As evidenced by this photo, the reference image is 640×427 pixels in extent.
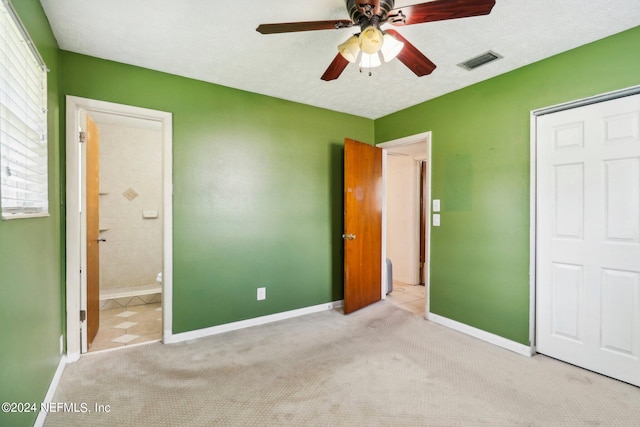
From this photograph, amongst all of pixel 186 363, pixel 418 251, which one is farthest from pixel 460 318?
pixel 186 363

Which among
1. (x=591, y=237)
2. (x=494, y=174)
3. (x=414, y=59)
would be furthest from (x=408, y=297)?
(x=414, y=59)

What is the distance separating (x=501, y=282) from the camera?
9.09 ft

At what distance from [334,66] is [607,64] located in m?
1.93

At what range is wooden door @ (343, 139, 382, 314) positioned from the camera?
11.6ft

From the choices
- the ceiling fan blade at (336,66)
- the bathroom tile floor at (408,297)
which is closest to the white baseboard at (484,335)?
the bathroom tile floor at (408,297)

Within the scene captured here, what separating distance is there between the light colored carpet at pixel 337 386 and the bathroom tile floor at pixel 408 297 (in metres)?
0.87

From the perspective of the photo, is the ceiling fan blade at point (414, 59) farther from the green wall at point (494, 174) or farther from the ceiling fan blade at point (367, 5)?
the green wall at point (494, 174)

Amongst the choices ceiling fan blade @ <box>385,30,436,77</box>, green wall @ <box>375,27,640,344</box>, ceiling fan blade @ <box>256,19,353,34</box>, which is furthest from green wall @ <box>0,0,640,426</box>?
ceiling fan blade @ <box>256,19,353,34</box>

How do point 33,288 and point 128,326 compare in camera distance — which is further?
point 128,326

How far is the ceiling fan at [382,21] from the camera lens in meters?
1.46

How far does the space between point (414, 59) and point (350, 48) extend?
1.44 feet

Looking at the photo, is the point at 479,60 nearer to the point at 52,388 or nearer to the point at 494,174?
the point at 494,174

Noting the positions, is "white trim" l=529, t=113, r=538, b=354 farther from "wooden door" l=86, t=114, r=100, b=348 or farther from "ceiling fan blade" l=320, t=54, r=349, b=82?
"wooden door" l=86, t=114, r=100, b=348

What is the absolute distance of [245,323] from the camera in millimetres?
3156
